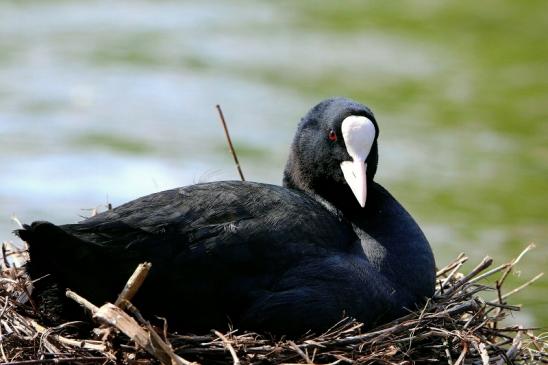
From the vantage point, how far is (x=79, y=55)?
14.8 meters

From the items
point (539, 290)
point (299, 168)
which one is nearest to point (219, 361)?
point (299, 168)

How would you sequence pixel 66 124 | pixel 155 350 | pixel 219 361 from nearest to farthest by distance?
pixel 155 350 < pixel 219 361 < pixel 66 124

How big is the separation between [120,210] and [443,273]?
6.01ft

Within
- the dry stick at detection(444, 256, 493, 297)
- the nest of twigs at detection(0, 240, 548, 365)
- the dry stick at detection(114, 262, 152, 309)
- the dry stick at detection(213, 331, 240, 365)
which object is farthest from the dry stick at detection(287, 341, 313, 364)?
the dry stick at detection(444, 256, 493, 297)

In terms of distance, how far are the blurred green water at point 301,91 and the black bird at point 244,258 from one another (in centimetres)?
384

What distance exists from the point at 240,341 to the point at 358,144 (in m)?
1.19

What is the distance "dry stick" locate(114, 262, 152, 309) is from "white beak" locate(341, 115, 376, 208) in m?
1.26

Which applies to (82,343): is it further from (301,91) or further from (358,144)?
(301,91)

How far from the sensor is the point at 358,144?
5957 millimetres

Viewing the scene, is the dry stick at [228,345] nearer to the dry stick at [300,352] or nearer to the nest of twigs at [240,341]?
the nest of twigs at [240,341]

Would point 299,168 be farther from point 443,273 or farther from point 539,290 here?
point 539,290

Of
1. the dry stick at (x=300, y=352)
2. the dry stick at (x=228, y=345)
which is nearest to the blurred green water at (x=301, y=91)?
the dry stick at (x=300, y=352)

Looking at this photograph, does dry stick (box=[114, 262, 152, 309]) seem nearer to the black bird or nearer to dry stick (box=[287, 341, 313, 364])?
the black bird

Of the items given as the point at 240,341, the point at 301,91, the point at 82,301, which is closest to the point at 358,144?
the point at 240,341
